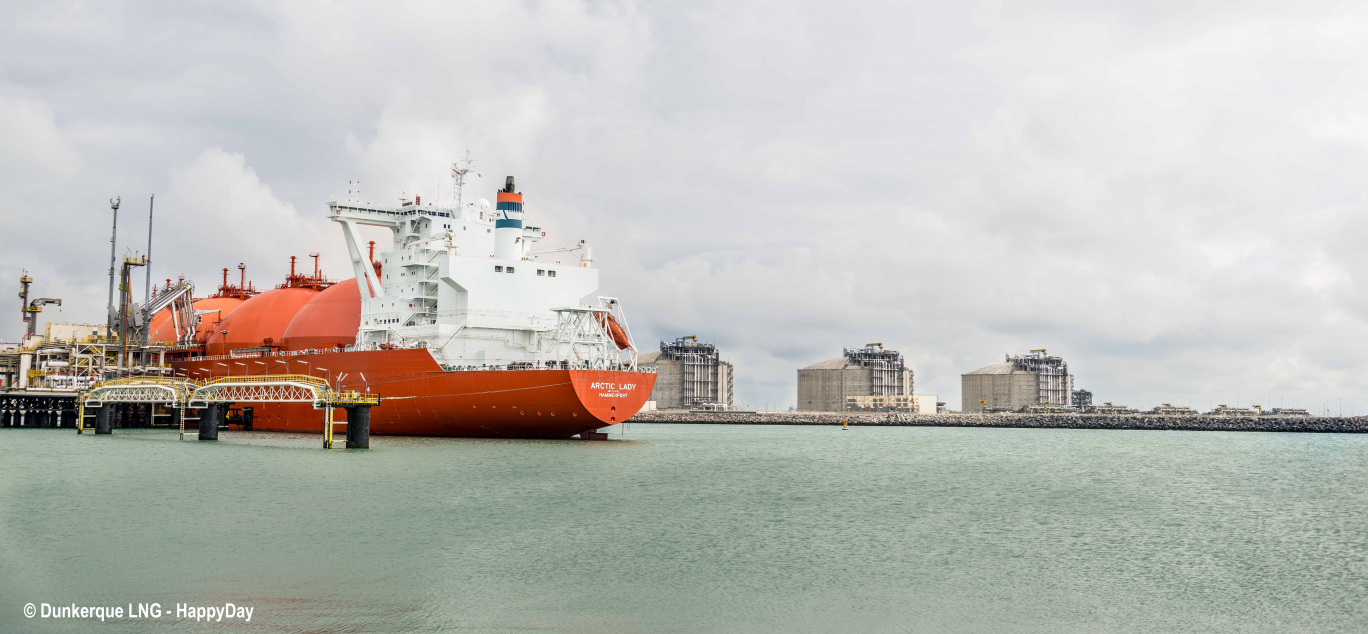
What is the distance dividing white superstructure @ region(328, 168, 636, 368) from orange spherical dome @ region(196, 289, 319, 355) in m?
8.69

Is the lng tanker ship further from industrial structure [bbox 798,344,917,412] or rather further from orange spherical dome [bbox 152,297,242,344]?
industrial structure [bbox 798,344,917,412]

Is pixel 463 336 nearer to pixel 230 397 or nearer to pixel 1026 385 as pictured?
pixel 230 397

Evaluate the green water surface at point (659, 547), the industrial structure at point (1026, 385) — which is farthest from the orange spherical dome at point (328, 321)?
the industrial structure at point (1026, 385)

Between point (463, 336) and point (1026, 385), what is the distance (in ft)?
250

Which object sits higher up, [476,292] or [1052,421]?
[476,292]

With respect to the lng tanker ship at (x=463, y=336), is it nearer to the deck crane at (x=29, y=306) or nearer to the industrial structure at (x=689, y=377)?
the deck crane at (x=29, y=306)

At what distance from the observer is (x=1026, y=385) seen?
97.5 m

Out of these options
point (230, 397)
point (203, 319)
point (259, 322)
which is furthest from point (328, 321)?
point (203, 319)

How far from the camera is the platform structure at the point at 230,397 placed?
1230 inches

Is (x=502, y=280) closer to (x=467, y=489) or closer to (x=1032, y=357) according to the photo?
(x=467, y=489)

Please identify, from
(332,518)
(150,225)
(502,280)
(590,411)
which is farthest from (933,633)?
(150,225)

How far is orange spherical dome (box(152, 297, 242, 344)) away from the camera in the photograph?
52344 millimetres

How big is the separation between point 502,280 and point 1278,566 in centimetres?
2791

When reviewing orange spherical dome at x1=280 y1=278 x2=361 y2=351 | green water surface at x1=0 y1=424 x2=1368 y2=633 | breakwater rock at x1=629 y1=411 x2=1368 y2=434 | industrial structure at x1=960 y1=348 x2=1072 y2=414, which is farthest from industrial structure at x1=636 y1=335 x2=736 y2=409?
green water surface at x1=0 y1=424 x2=1368 y2=633
